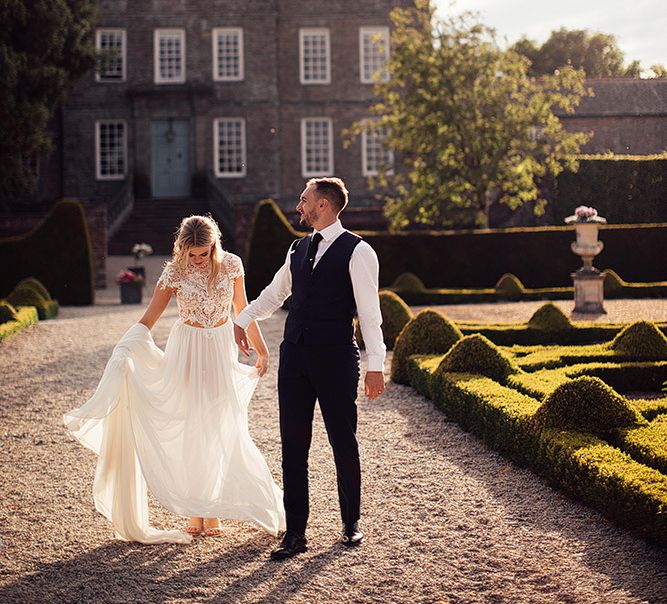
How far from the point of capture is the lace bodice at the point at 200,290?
17.0ft

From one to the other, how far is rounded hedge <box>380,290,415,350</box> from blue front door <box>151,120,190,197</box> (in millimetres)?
21074

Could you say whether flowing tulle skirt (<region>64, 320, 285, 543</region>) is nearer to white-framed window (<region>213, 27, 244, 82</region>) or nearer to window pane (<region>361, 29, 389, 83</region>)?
white-framed window (<region>213, 27, 244, 82</region>)

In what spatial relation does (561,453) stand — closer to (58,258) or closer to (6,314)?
(6,314)

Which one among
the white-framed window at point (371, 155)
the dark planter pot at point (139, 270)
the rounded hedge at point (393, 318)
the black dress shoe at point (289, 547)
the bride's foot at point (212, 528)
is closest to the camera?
the black dress shoe at point (289, 547)

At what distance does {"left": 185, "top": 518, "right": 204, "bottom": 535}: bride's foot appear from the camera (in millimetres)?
5047

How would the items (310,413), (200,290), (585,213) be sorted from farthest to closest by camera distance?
(585,213), (200,290), (310,413)

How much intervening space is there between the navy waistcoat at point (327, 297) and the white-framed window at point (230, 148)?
28.5 m

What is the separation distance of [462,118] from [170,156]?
1068 cm

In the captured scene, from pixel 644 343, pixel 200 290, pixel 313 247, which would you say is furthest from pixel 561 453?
pixel 644 343

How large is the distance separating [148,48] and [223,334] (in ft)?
95.6

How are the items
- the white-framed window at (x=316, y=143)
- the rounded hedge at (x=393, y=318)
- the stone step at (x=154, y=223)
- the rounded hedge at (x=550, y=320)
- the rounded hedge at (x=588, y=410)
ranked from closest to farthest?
the rounded hedge at (x=588, y=410) < the rounded hedge at (x=550, y=320) < the rounded hedge at (x=393, y=318) < the stone step at (x=154, y=223) < the white-framed window at (x=316, y=143)

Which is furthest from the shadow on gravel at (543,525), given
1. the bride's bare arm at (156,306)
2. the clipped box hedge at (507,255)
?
the clipped box hedge at (507,255)

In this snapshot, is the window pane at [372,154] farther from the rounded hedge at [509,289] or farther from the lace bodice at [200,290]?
the lace bodice at [200,290]

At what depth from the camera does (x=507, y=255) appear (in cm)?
2181
